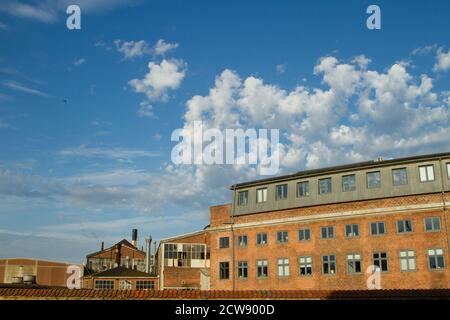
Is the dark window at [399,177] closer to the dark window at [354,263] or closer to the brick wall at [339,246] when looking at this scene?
the brick wall at [339,246]

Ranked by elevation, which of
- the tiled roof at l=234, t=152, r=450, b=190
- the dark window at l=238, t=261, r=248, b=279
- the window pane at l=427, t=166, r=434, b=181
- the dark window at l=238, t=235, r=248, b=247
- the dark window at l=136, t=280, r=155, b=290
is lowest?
the dark window at l=136, t=280, r=155, b=290

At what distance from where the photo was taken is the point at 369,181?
134 feet

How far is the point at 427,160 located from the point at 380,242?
297 inches

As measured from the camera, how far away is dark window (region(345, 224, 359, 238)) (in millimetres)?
40344

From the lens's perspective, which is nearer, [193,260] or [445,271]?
[445,271]

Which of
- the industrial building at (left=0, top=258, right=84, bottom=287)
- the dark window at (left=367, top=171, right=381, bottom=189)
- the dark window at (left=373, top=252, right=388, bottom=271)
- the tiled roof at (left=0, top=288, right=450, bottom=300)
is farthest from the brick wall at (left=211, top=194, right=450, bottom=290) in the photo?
the industrial building at (left=0, top=258, right=84, bottom=287)

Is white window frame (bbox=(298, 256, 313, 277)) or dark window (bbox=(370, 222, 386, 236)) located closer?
dark window (bbox=(370, 222, 386, 236))

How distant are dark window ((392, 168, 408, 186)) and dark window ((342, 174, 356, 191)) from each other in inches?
134

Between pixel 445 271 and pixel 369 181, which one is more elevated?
pixel 369 181

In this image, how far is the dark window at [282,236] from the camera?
4422 centimetres

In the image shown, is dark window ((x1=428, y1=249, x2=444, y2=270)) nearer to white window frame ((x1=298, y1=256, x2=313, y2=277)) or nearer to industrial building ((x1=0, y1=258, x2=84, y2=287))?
white window frame ((x1=298, y1=256, x2=313, y2=277))
